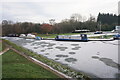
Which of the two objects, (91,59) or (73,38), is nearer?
(91,59)

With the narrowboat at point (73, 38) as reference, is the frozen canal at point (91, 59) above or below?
below

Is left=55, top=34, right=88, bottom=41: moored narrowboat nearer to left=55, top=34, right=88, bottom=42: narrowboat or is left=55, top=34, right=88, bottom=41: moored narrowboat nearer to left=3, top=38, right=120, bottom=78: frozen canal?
left=55, top=34, right=88, bottom=42: narrowboat

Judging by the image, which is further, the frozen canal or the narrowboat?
the narrowboat

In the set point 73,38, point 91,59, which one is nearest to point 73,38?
point 73,38

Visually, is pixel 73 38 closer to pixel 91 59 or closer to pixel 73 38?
pixel 73 38

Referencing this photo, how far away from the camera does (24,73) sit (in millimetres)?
5844

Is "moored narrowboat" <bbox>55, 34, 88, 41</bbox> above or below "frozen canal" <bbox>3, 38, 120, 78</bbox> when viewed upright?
above

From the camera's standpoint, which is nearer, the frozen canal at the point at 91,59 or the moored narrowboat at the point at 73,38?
the frozen canal at the point at 91,59

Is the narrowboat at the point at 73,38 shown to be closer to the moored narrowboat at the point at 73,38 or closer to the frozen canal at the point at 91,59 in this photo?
the moored narrowboat at the point at 73,38

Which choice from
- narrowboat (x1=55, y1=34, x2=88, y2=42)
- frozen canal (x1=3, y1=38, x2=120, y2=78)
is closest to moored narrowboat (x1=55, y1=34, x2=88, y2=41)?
narrowboat (x1=55, y1=34, x2=88, y2=42)

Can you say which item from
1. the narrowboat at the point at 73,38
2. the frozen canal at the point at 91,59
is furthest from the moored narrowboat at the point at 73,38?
the frozen canal at the point at 91,59

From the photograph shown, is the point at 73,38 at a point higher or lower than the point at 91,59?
higher

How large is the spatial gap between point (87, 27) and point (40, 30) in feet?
76.9

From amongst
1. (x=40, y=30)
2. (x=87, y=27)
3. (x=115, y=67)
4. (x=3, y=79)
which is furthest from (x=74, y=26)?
(x=3, y=79)
